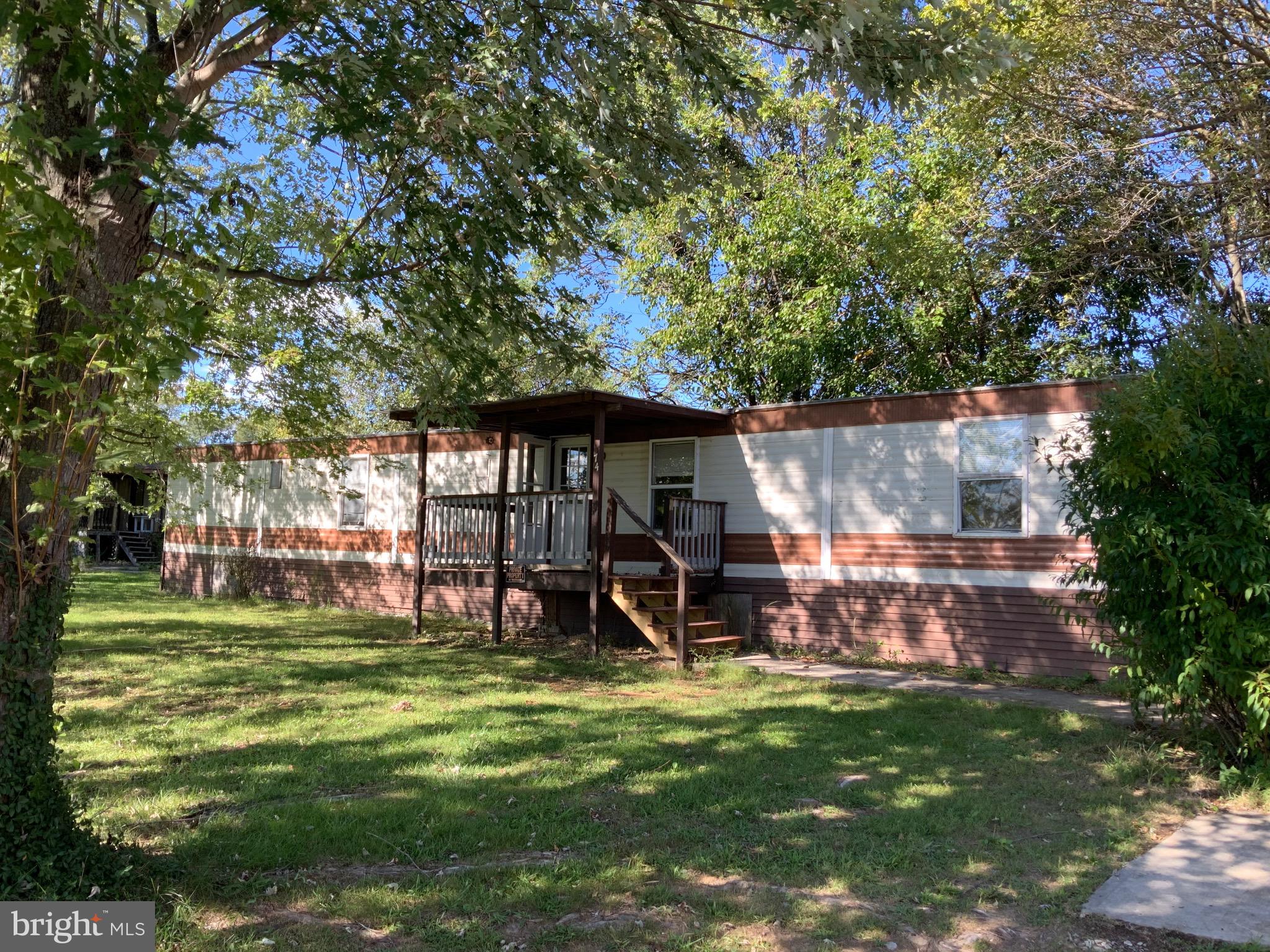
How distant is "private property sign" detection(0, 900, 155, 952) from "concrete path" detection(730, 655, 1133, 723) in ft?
23.7

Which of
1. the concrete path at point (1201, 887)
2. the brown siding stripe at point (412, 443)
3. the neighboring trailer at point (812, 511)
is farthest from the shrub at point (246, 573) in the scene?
the concrete path at point (1201, 887)

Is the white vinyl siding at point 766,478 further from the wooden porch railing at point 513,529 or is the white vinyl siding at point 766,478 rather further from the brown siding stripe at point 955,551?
the wooden porch railing at point 513,529

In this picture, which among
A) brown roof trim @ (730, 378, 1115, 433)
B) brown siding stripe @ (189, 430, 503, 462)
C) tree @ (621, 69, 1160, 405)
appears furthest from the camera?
brown siding stripe @ (189, 430, 503, 462)

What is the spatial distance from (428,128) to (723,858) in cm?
473

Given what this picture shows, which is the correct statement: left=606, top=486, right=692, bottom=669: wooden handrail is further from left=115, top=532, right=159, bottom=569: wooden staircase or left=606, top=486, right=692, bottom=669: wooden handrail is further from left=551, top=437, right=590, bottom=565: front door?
left=115, top=532, right=159, bottom=569: wooden staircase

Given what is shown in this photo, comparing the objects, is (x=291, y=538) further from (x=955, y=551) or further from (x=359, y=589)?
(x=955, y=551)

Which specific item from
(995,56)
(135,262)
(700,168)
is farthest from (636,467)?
(135,262)

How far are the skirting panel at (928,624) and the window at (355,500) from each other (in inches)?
299

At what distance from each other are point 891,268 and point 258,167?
370 inches

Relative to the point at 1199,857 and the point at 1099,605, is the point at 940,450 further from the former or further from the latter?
the point at 1199,857

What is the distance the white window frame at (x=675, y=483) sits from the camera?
13094mm

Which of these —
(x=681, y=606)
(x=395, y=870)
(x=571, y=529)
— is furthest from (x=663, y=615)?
(x=395, y=870)

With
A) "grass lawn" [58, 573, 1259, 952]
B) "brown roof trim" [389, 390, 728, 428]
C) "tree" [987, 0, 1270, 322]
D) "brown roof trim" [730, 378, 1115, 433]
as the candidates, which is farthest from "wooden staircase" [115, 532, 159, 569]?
"tree" [987, 0, 1270, 322]

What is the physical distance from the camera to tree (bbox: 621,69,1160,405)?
14.0m
